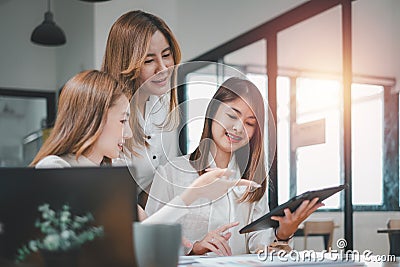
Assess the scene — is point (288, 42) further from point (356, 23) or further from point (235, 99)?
point (235, 99)

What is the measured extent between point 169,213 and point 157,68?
0.75 metres

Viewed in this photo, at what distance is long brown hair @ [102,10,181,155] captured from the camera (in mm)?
2250

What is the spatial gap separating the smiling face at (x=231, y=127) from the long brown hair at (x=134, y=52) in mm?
175

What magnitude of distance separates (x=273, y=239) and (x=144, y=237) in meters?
1.18

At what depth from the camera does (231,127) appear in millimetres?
2213

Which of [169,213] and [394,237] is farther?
[394,237]

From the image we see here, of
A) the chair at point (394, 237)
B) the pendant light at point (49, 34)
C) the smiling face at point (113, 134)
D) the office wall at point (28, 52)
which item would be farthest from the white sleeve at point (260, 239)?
the office wall at point (28, 52)

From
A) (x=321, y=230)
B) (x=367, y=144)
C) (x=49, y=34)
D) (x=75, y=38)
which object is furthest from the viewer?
(x=75, y=38)

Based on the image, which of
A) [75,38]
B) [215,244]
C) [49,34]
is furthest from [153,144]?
[75,38]

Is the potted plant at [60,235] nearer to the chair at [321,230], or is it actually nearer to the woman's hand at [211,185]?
the woman's hand at [211,185]

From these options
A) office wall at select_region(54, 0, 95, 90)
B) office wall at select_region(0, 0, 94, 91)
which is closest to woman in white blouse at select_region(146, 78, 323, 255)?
office wall at select_region(54, 0, 95, 90)

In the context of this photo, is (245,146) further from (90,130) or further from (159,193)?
(90,130)

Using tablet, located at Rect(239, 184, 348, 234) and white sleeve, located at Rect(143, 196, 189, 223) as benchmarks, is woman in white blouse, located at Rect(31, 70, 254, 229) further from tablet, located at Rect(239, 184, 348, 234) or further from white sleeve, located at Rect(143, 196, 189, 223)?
tablet, located at Rect(239, 184, 348, 234)

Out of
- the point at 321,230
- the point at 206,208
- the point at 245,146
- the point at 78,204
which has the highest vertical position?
the point at 245,146
